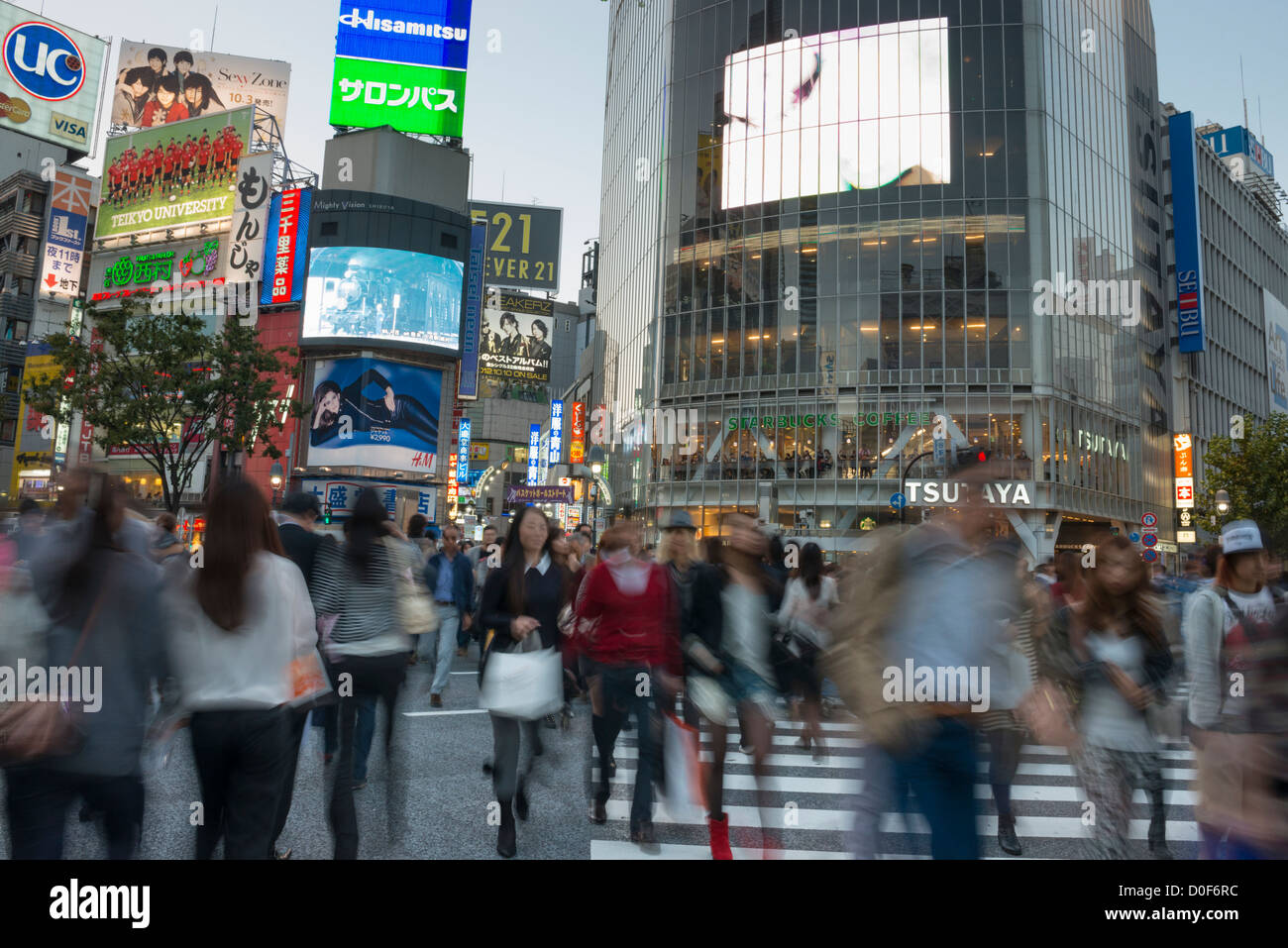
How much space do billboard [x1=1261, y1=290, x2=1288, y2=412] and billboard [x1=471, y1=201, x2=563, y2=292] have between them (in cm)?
6254

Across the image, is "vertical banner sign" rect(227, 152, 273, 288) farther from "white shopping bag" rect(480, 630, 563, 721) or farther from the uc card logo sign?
"white shopping bag" rect(480, 630, 563, 721)

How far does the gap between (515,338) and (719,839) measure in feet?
293

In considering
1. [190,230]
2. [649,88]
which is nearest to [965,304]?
[649,88]

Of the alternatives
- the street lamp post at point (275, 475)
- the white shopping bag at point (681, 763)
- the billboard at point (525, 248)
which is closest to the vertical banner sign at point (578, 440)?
the street lamp post at point (275, 475)

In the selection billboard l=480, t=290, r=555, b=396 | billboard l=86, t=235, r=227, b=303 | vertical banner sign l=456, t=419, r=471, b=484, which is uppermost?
billboard l=480, t=290, r=555, b=396

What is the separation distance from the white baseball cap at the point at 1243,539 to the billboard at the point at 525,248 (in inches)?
3032

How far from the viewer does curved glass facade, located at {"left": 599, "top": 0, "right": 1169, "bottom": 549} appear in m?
37.8

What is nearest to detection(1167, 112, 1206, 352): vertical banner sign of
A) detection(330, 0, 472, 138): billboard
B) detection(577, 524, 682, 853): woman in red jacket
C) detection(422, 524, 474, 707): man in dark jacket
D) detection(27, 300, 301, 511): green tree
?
detection(330, 0, 472, 138): billboard

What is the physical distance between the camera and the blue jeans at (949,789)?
11.5 feet

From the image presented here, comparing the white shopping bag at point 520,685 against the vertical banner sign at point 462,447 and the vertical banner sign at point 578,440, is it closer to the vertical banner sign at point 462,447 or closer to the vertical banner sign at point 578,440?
the vertical banner sign at point 578,440
